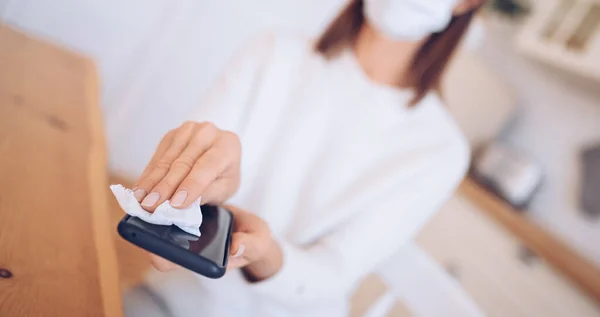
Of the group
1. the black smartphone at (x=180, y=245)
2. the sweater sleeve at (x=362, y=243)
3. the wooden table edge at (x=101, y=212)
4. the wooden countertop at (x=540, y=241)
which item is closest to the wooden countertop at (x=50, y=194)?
the wooden table edge at (x=101, y=212)

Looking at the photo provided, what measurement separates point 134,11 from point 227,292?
3.14ft

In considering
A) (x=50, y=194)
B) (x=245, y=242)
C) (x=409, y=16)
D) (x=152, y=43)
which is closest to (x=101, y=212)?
(x=50, y=194)

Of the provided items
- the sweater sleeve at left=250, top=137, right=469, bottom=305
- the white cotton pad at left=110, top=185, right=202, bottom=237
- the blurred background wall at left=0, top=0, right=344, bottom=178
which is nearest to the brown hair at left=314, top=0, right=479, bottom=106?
the sweater sleeve at left=250, top=137, right=469, bottom=305

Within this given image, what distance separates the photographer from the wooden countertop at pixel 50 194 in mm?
406

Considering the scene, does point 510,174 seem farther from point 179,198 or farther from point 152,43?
point 179,198

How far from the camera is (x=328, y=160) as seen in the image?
0.75m

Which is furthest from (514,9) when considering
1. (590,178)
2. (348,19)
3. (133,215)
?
(133,215)

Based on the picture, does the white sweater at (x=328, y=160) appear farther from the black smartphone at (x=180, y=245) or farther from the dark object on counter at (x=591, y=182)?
the dark object on counter at (x=591, y=182)

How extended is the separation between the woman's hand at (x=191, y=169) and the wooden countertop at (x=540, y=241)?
1.00 meters

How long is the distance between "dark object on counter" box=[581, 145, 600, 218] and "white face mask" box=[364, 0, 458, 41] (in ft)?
2.67

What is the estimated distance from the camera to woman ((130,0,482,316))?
2.20 feet

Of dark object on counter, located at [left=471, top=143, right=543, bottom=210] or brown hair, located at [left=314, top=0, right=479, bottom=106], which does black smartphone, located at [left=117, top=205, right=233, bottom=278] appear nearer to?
brown hair, located at [left=314, top=0, right=479, bottom=106]

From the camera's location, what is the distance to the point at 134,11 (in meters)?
1.31

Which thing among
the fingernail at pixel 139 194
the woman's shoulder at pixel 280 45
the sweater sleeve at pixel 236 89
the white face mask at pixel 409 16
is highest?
the white face mask at pixel 409 16
